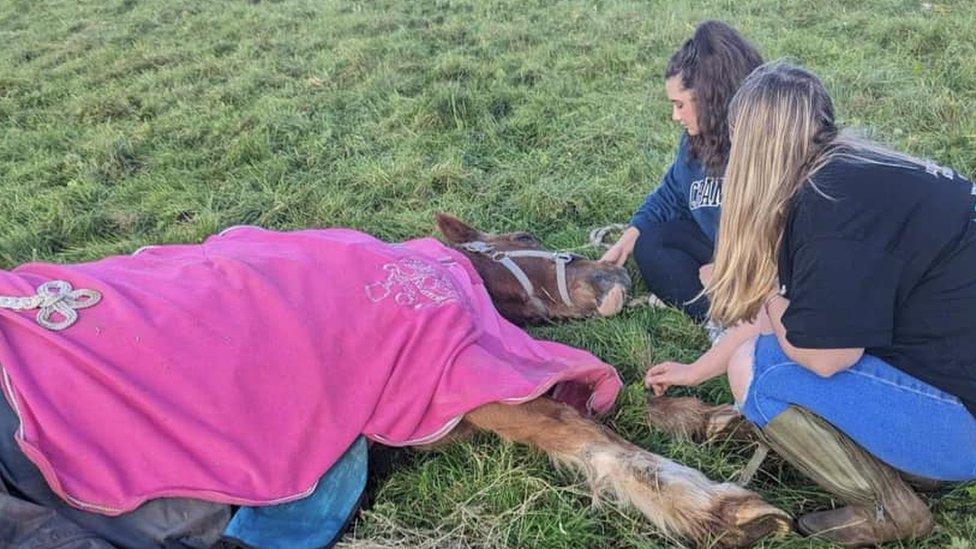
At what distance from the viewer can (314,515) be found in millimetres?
2496

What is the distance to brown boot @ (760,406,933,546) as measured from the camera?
2186mm

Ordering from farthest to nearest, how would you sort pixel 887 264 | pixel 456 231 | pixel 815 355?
pixel 456 231 < pixel 815 355 < pixel 887 264

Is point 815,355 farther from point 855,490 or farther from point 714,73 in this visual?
point 714,73

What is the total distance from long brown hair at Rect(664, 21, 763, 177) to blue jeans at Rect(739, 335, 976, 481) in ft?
4.85

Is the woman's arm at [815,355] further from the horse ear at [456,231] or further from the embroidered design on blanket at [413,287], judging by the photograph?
the horse ear at [456,231]

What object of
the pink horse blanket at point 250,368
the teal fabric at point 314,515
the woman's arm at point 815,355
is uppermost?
the woman's arm at point 815,355

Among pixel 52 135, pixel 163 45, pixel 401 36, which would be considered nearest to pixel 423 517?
pixel 52 135

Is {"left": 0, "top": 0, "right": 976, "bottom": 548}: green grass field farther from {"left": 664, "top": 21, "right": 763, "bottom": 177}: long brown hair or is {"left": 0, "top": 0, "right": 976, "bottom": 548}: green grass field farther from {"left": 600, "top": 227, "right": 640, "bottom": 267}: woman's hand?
{"left": 664, "top": 21, "right": 763, "bottom": 177}: long brown hair

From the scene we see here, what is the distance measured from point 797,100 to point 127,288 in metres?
2.17

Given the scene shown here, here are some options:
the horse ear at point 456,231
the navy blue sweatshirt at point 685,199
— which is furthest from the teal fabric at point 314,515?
the navy blue sweatshirt at point 685,199

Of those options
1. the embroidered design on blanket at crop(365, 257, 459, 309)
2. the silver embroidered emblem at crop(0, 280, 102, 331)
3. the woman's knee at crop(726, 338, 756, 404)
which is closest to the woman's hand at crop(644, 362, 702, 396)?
the woman's knee at crop(726, 338, 756, 404)

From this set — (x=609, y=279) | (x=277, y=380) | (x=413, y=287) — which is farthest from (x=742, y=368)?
(x=277, y=380)

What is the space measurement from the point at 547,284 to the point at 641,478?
140 cm

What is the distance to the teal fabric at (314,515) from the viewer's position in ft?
7.79
